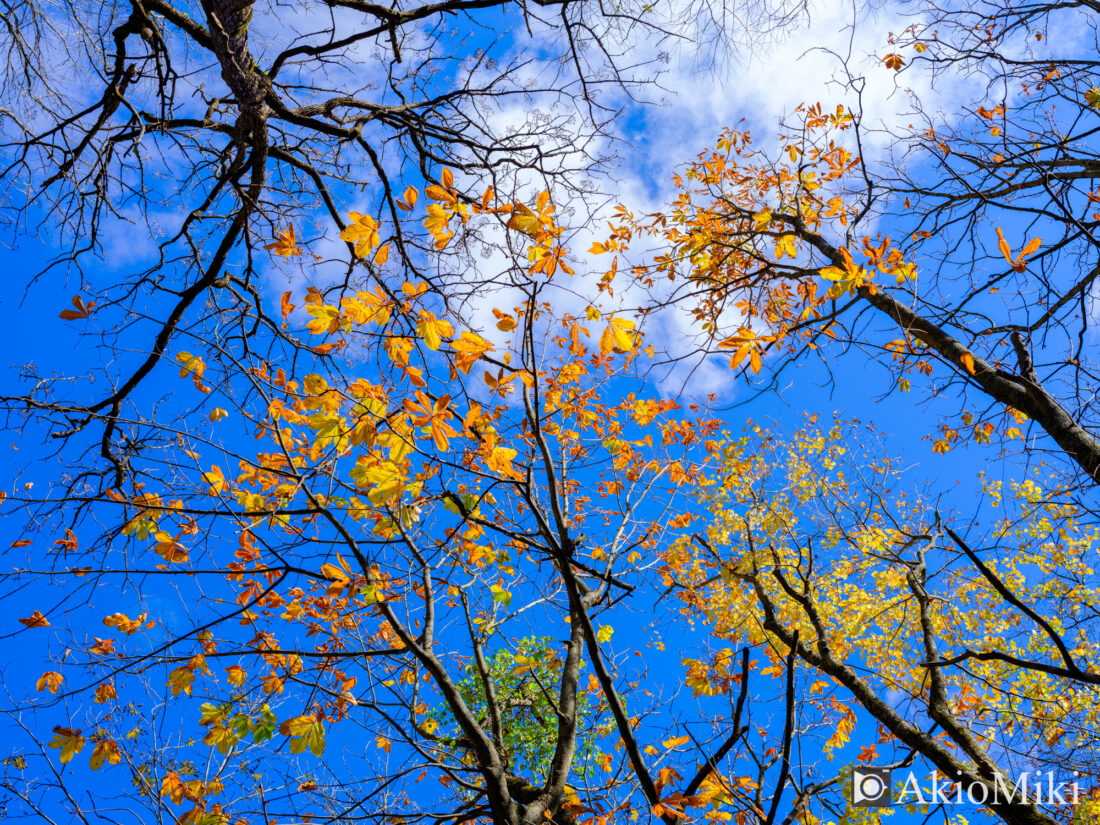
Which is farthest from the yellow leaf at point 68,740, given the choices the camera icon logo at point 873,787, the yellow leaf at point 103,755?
the camera icon logo at point 873,787

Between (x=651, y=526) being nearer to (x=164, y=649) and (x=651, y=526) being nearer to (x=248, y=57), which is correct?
(x=164, y=649)

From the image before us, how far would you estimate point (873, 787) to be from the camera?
287cm

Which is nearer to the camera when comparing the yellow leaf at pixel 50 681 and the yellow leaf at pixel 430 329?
the yellow leaf at pixel 430 329

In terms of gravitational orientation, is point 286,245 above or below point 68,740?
above

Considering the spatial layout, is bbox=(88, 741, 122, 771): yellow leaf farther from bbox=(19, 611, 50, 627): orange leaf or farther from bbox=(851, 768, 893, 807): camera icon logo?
bbox=(851, 768, 893, 807): camera icon logo

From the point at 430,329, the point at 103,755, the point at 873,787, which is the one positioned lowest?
the point at 873,787

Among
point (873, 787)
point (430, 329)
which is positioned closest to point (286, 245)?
point (430, 329)

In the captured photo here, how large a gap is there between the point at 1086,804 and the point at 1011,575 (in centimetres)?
706

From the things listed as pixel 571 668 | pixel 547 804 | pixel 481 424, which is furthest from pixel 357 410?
pixel 571 668

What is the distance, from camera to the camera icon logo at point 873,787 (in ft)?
9.16

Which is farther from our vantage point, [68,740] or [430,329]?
[68,740]

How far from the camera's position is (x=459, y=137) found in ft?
17.6

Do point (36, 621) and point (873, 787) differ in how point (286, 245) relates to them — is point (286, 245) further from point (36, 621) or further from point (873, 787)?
point (873, 787)

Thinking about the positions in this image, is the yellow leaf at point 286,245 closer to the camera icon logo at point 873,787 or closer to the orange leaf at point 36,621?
the orange leaf at point 36,621
